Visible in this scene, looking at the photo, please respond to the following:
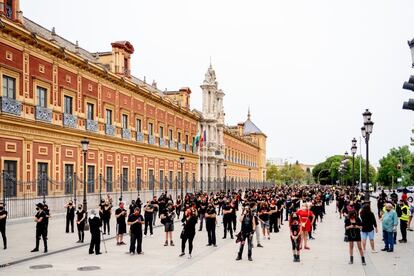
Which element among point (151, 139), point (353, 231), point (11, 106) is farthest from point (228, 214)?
point (151, 139)

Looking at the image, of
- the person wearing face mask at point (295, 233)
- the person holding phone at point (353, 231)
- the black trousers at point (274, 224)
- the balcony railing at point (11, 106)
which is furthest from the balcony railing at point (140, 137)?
the person holding phone at point (353, 231)

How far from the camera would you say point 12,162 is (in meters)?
24.6

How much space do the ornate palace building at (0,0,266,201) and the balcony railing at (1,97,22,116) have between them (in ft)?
0.16

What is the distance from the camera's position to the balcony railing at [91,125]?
32.4 m

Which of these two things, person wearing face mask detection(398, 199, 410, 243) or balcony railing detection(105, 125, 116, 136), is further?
balcony railing detection(105, 125, 116, 136)

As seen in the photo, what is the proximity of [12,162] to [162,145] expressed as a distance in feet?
79.1

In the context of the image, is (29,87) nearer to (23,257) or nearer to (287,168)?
(23,257)

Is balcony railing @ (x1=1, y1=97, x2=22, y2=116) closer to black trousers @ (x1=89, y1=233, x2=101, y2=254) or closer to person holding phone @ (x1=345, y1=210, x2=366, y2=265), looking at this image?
black trousers @ (x1=89, y1=233, x2=101, y2=254)

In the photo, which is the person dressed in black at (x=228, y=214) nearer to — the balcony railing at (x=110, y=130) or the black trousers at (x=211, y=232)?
the black trousers at (x=211, y=232)

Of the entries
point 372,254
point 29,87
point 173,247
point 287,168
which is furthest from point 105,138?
point 287,168

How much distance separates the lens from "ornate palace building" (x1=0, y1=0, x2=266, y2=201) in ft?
81.0

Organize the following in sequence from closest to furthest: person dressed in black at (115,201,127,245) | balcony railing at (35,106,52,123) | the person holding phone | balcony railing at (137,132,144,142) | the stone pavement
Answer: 1. the stone pavement
2. the person holding phone
3. person dressed in black at (115,201,127,245)
4. balcony railing at (35,106,52,123)
5. balcony railing at (137,132,144,142)

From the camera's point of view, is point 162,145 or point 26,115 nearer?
point 26,115

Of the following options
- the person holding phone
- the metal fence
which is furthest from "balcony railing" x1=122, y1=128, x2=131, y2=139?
the person holding phone
